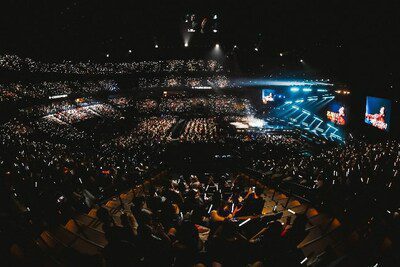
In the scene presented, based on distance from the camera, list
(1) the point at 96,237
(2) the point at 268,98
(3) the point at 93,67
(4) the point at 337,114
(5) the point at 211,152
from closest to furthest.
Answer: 1. (1) the point at 96,237
2. (5) the point at 211,152
3. (4) the point at 337,114
4. (2) the point at 268,98
5. (3) the point at 93,67

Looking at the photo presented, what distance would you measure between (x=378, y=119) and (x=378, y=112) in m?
0.50

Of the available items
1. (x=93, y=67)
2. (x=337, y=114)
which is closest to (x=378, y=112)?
(x=337, y=114)

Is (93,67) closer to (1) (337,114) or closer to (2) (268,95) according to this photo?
(2) (268,95)

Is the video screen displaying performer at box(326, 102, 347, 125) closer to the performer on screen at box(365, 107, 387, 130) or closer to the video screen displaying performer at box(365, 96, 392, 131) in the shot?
the video screen displaying performer at box(365, 96, 392, 131)

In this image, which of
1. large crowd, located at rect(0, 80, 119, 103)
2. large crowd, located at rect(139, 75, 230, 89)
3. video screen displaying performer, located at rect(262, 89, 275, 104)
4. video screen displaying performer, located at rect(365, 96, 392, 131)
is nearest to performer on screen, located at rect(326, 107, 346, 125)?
video screen displaying performer, located at rect(365, 96, 392, 131)

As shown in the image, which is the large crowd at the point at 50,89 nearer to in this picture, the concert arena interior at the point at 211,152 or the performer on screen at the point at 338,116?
the concert arena interior at the point at 211,152

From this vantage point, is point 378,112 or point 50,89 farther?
point 50,89

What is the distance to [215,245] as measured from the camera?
14.3ft

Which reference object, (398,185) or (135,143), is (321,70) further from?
(398,185)

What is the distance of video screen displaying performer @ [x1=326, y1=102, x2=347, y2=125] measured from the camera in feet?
79.1

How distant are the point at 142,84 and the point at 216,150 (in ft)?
105

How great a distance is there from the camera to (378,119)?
18.9m

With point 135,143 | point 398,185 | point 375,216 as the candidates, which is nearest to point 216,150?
point 135,143

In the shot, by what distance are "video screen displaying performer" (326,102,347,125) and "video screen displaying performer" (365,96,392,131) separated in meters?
3.87
